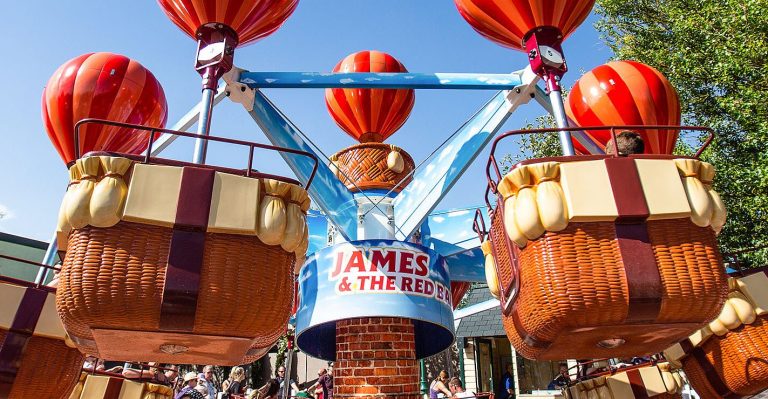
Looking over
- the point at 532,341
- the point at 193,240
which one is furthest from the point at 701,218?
the point at 193,240

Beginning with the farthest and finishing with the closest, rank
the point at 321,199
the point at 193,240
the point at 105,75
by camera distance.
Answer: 1. the point at 105,75
2. the point at 321,199
3. the point at 193,240

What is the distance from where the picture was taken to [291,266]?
203cm

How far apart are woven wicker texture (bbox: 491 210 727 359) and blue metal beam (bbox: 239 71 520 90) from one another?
1913 millimetres

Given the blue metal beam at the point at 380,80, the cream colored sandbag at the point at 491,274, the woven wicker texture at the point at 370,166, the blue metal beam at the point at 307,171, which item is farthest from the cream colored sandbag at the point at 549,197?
the woven wicker texture at the point at 370,166

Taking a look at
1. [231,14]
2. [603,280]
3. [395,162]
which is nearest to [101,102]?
[231,14]

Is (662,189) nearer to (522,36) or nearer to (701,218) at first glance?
(701,218)

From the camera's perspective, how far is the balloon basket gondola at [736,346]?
301 cm

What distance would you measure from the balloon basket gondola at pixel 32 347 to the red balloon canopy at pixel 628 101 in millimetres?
4028

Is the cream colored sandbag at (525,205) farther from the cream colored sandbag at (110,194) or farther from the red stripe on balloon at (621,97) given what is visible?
the red stripe on balloon at (621,97)

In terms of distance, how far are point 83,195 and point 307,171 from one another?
6.38ft

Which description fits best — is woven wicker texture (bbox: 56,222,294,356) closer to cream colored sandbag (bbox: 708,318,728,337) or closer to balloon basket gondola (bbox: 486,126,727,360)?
balloon basket gondola (bbox: 486,126,727,360)

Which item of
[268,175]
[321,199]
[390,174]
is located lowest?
[268,175]

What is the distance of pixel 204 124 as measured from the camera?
279cm

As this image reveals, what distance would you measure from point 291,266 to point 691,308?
4.75ft
